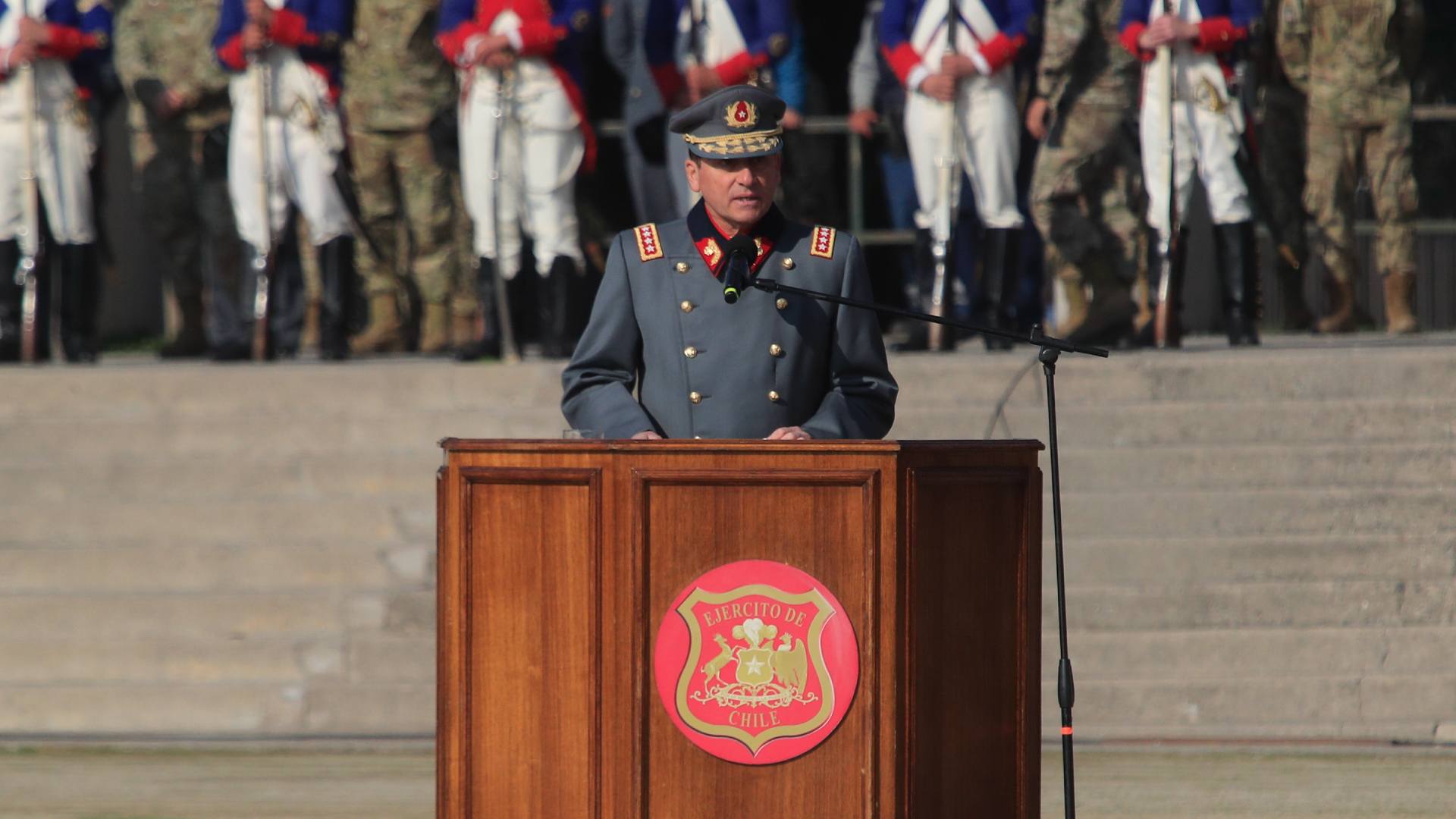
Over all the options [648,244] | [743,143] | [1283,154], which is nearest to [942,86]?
[1283,154]

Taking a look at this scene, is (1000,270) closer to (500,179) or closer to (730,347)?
(500,179)

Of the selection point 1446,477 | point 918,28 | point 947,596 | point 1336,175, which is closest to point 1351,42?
point 1336,175

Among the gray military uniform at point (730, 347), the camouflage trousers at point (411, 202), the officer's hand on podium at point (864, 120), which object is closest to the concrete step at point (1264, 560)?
the gray military uniform at point (730, 347)

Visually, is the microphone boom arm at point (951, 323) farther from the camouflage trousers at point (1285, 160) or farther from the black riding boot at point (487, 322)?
the camouflage trousers at point (1285, 160)

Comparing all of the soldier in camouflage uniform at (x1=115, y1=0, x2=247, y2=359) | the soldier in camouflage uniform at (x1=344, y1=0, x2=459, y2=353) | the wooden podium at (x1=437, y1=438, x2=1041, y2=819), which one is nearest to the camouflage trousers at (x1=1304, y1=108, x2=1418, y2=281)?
the soldier in camouflage uniform at (x1=344, y1=0, x2=459, y2=353)

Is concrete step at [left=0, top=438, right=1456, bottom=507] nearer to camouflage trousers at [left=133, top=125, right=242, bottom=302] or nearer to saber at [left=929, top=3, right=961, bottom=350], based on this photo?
saber at [left=929, top=3, right=961, bottom=350]

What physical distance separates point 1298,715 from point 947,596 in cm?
327

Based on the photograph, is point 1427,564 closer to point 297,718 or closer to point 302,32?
point 297,718

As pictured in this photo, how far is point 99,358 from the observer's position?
11.0m

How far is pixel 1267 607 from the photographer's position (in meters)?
7.40

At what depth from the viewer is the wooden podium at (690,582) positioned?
13.0 feet

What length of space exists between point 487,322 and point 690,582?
6.15 meters

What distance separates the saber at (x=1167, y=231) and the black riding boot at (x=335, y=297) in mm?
3464

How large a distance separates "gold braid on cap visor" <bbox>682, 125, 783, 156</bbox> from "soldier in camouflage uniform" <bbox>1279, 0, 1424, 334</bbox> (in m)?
6.35
